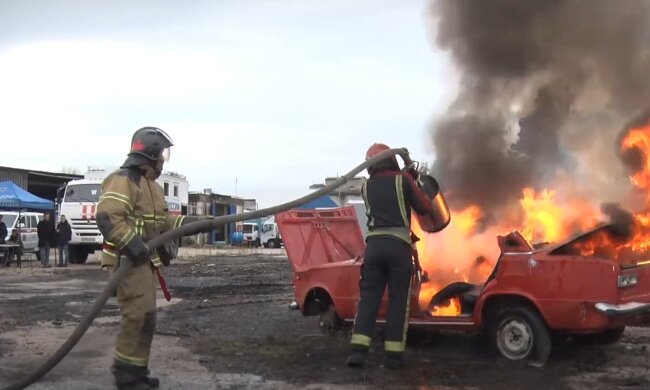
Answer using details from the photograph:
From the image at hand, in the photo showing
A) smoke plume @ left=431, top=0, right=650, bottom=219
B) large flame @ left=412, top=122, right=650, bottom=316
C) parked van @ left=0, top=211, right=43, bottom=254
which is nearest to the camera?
large flame @ left=412, top=122, right=650, bottom=316

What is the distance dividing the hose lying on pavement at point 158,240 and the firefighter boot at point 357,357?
4.29ft

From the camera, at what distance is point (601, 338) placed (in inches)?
268

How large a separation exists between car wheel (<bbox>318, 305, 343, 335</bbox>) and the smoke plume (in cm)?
168

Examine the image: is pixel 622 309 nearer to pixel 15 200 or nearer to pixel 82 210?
pixel 15 200

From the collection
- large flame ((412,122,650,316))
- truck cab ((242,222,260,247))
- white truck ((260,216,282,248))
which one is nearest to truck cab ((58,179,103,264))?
large flame ((412,122,650,316))

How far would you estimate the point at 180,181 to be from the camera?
34.6 m

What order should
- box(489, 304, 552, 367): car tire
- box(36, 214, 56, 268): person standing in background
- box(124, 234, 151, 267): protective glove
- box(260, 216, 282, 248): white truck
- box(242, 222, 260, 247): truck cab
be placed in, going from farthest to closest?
box(242, 222, 260, 247): truck cab < box(260, 216, 282, 248): white truck < box(36, 214, 56, 268): person standing in background < box(489, 304, 552, 367): car tire < box(124, 234, 151, 267): protective glove

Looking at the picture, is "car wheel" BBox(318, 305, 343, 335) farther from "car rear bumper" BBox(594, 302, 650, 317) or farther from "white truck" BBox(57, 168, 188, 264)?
"white truck" BBox(57, 168, 188, 264)

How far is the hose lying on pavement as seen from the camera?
5.00 metres

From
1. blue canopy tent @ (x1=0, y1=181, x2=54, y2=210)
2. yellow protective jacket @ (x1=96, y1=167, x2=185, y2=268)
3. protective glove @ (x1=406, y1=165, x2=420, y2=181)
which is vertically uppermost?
blue canopy tent @ (x1=0, y1=181, x2=54, y2=210)

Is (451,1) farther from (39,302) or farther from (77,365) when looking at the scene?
(39,302)

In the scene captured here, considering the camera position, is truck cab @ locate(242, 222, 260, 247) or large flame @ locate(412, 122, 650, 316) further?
truck cab @ locate(242, 222, 260, 247)

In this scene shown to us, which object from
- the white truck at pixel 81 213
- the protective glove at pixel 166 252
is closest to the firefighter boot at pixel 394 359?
the protective glove at pixel 166 252

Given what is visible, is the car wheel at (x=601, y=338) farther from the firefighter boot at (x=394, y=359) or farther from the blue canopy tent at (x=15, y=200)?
the blue canopy tent at (x=15, y=200)
